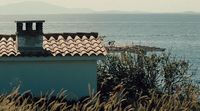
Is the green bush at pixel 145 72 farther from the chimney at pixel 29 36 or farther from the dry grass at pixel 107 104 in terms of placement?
the dry grass at pixel 107 104

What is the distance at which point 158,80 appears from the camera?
795 inches

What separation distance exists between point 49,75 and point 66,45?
50.9 inches

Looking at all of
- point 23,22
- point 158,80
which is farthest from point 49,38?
point 158,80

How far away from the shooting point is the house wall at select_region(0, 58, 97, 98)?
16438mm

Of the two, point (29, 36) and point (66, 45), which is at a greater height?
point (29, 36)

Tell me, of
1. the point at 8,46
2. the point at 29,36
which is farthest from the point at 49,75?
the point at 8,46

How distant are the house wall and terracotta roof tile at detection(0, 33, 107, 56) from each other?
283 mm

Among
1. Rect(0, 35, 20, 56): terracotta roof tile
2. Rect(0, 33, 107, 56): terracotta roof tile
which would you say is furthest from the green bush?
Rect(0, 35, 20, 56): terracotta roof tile

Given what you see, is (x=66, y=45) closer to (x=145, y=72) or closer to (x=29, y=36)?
(x=29, y=36)

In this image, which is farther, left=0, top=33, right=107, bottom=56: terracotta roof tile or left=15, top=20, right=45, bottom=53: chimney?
left=15, top=20, right=45, bottom=53: chimney

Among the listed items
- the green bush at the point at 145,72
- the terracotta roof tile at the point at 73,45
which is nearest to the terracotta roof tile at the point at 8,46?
the terracotta roof tile at the point at 73,45

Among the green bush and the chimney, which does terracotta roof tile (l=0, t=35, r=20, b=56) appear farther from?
the green bush

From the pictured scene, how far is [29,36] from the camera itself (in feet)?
57.0

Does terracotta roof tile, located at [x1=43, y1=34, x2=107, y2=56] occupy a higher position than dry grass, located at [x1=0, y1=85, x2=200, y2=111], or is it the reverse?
dry grass, located at [x1=0, y1=85, x2=200, y2=111]
